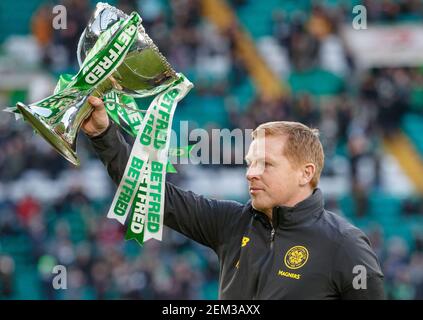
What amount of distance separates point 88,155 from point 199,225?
882cm

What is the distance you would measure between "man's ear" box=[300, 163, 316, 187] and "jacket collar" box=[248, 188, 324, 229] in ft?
0.18

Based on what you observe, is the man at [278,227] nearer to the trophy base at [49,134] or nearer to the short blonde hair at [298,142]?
the short blonde hair at [298,142]

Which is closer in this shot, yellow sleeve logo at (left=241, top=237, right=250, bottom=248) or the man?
the man

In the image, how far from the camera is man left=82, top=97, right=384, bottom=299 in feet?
11.2

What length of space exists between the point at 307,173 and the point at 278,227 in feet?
0.68

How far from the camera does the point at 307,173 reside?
11.7 feet

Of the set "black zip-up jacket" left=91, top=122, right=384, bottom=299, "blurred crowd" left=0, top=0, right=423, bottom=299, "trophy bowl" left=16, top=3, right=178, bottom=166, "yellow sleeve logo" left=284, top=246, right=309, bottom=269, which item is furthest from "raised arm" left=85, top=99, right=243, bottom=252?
"blurred crowd" left=0, top=0, right=423, bottom=299

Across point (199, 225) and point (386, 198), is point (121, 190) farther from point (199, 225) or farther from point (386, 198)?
point (386, 198)

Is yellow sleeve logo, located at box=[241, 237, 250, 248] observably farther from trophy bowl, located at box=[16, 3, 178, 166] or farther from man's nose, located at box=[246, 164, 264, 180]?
trophy bowl, located at box=[16, 3, 178, 166]

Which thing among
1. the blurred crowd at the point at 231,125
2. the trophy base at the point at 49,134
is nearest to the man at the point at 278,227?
the trophy base at the point at 49,134

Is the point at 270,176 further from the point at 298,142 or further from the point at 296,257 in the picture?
the point at 296,257

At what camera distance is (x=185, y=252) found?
36.7ft

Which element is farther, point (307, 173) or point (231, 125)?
point (231, 125)

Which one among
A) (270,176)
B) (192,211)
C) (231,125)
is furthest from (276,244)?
(231,125)
